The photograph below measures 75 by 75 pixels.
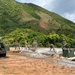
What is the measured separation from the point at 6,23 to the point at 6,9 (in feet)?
46.3

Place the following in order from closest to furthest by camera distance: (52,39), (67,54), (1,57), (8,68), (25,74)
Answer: (25,74) < (8,68) < (1,57) < (67,54) < (52,39)

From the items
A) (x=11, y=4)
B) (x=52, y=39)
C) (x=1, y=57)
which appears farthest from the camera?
(x=11, y=4)

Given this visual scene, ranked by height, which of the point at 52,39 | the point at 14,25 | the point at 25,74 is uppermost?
the point at 14,25

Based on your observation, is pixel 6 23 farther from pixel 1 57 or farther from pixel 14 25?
pixel 1 57

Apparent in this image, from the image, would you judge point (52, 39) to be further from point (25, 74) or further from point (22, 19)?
point (22, 19)

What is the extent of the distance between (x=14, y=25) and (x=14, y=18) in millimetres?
8365

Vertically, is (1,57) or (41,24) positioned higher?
(41,24)

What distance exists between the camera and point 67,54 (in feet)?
110

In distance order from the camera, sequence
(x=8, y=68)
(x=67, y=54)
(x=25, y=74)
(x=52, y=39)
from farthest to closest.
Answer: (x=52, y=39), (x=67, y=54), (x=8, y=68), (x=25, y=74)

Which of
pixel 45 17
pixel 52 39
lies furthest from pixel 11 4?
pixel 52 39

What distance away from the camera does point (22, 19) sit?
116688 mm

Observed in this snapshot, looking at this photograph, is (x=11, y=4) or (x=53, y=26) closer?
(x=53, y=26)

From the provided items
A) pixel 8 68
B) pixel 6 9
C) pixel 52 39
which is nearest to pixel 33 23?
pixel 6 9

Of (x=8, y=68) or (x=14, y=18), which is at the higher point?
(x=14, y=18)
